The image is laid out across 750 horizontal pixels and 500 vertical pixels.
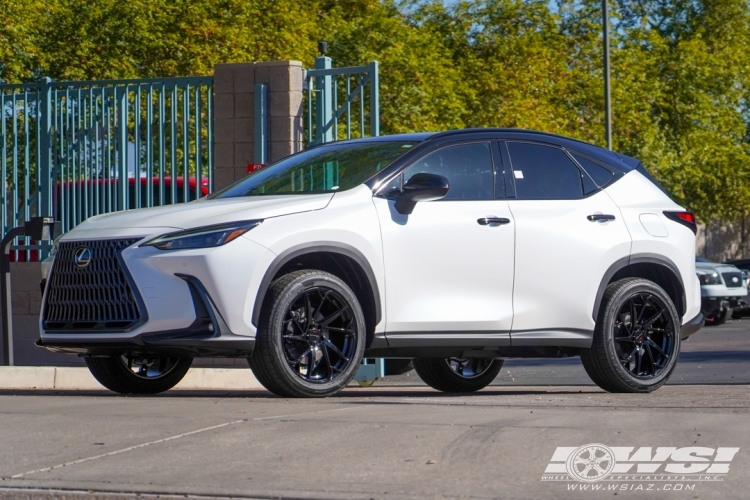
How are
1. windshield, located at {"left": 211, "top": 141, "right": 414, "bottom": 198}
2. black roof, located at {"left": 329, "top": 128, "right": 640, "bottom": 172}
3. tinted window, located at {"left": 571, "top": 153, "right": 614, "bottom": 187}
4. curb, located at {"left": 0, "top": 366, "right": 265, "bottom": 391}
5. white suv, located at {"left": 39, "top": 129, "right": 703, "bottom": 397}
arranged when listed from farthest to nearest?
curb, located at {"left": 0, "top": 366, "right": 265, "bottom": 391}, tinted window, located at {"left": 571, "top": 153, "right": 614, "bottom": 187}, black roof, located at {"left": 329, "top": 128, "right": 640, "bottom": 172}, windshield, located at {"left": 211, "top": 141, "right": 414, "bottom": 198}, white suv, located at {"left": 39, "top": 129, "right": 703, "bottom": 397}

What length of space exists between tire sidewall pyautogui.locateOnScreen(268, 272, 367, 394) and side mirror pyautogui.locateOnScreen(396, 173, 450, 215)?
2.09ft

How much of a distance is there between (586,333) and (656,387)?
70cm

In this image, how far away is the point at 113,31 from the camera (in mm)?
26125

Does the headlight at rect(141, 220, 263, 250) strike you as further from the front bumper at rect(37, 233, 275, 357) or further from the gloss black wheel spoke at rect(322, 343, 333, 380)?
the gloss black wheel spoke at rect(322, 343, 333, 380)

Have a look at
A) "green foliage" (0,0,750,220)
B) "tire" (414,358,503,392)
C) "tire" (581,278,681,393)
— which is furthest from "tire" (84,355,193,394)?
"green foliage" (0,0,750,220)

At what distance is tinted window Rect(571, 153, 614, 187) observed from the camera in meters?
9.12

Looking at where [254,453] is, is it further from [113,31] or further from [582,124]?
[582,124]

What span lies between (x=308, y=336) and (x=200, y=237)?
0.85 meters

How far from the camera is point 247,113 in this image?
40.7 ft

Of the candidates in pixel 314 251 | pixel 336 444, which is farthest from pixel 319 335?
pixel 336 444

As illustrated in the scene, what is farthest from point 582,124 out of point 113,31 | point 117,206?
point 117,206

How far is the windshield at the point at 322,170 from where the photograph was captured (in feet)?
27.2

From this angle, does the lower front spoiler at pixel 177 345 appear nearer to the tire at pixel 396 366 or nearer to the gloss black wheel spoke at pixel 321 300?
the gloss black wheel spoke at pixel 321 300

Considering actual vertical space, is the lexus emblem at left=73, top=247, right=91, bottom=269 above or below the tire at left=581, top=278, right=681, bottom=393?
above
